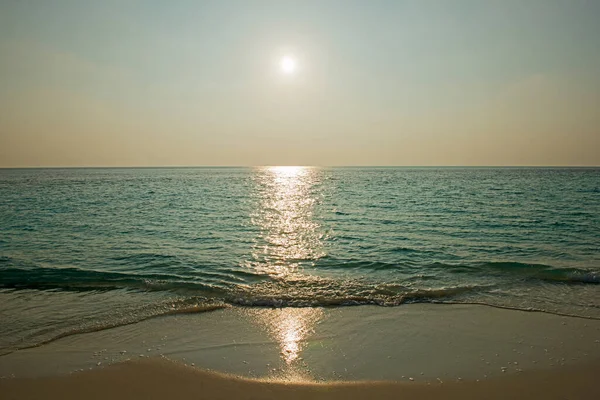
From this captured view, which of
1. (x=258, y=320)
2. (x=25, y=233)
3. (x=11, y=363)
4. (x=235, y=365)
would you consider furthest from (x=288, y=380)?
→ (x=25, y=233)

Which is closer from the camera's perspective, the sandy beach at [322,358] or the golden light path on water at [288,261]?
the sandy beach at [322,358]

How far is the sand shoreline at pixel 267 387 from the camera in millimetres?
6059

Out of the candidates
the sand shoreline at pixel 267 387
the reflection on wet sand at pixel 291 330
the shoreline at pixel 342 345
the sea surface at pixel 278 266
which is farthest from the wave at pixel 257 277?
the sand shoreline at pixel 267 387

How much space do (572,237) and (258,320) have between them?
20320 millimetres

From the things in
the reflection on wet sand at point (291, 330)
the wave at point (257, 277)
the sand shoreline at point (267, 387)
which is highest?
the sand shoreline at point (267, 387)

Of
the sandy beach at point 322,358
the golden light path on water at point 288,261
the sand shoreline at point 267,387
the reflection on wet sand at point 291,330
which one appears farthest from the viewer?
the golden light path on water at point 288,261

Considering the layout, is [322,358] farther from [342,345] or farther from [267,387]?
[267,387]

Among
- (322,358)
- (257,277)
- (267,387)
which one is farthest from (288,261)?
(267,387)

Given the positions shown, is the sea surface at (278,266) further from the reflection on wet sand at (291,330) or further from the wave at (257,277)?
the reflection on wet sand at (291,330)

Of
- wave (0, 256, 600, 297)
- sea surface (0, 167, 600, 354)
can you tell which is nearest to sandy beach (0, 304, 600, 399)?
sea surface (0, 167, 600, 354)

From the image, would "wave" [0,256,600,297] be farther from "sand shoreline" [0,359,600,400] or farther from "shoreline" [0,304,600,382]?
"sand shoreline" [0,359,600,400]

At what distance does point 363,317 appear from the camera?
385 inches

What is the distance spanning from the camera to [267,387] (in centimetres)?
630

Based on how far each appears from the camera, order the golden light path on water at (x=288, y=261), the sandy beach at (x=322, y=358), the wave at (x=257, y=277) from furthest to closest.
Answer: the wave at (x=257, y=277) < the golden light path on water at (x=288, y=261) < the sandy beach at (x=322, y=358)
